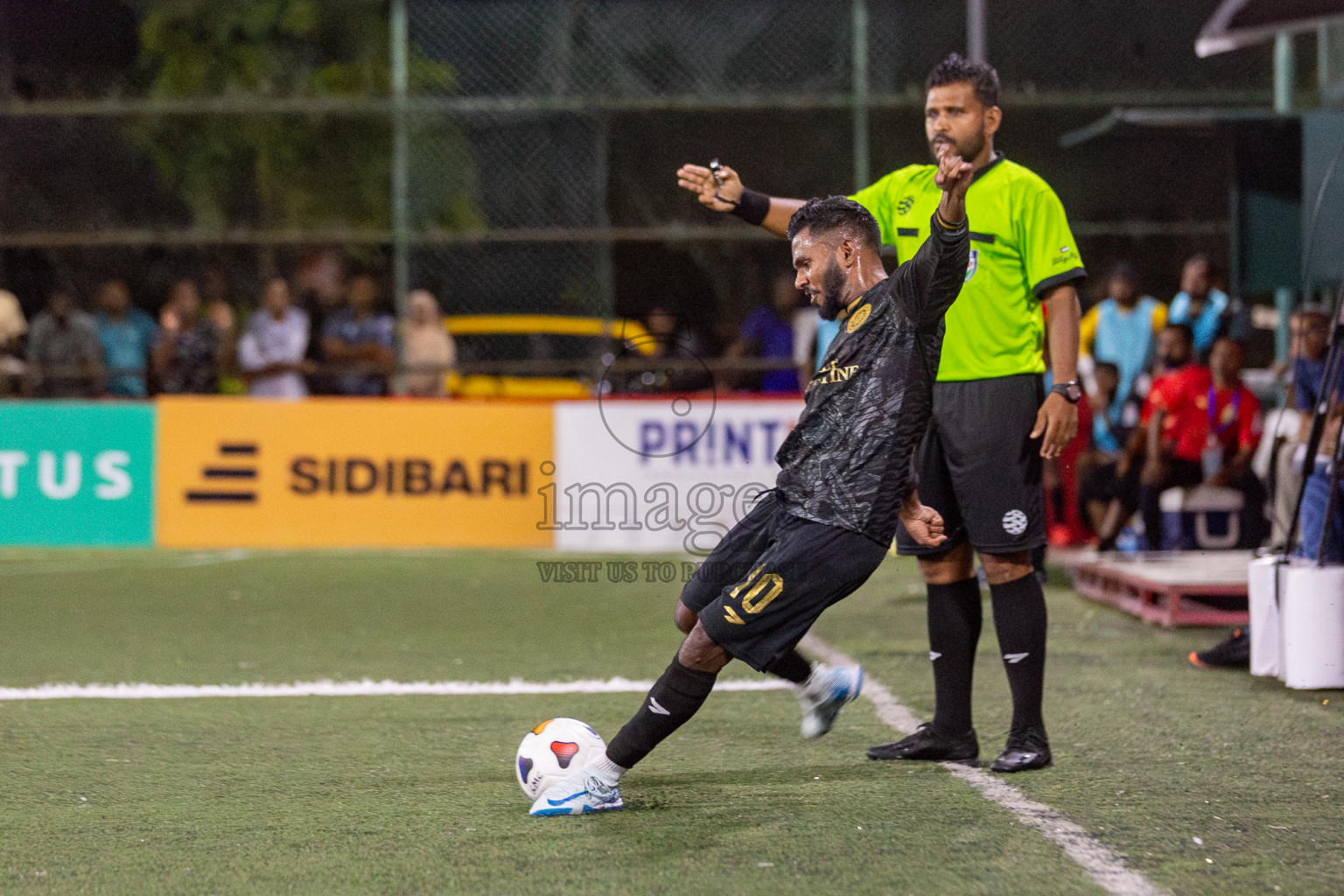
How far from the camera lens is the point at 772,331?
1369 cm

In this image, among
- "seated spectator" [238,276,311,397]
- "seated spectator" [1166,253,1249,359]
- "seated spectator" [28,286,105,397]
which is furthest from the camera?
"seated spectator" [28,286,105,397]

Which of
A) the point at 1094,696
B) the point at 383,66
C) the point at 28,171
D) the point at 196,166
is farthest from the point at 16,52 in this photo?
the point at 1094,696

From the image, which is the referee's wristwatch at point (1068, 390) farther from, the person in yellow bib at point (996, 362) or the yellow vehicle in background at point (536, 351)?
the yellow vehicle in background at point (536, 351)

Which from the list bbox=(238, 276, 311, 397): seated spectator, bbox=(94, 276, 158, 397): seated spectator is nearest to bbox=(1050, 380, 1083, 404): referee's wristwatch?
bbox=(238, 276, 311, 397): seated spectator

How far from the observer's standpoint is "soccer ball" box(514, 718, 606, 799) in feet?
13.7

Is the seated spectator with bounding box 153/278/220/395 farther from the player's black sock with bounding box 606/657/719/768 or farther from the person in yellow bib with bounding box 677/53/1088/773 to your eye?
the player's black sock with bounding box 606/657/719/768

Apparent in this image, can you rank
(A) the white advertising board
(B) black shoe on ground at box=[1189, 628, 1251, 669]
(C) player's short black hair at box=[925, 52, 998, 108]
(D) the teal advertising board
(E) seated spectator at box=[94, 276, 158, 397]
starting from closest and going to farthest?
(C) player's short black hair at box=[925, 52, 998, 108]
(B) black shoe on ground at box=[1189, 628, 1251, 669]
(A) the white advertising board
(D) the teal advertising board
(E) seated spectator at box=[94, 276, 158, 397]

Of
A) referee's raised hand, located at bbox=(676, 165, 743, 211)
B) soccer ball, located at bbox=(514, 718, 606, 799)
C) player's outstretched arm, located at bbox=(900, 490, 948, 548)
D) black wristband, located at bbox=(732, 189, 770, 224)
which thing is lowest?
soccer ball, located at bbox=(514, 718, 606, 799)

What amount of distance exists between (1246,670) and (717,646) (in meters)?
3.30

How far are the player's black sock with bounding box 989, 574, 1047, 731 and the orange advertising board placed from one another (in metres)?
7.75

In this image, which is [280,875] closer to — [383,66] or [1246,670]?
[1246,670]

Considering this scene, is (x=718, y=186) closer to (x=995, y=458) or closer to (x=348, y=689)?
(x=995, y=458)

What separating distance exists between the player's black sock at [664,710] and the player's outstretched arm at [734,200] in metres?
1.38

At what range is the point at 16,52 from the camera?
14.0 m
